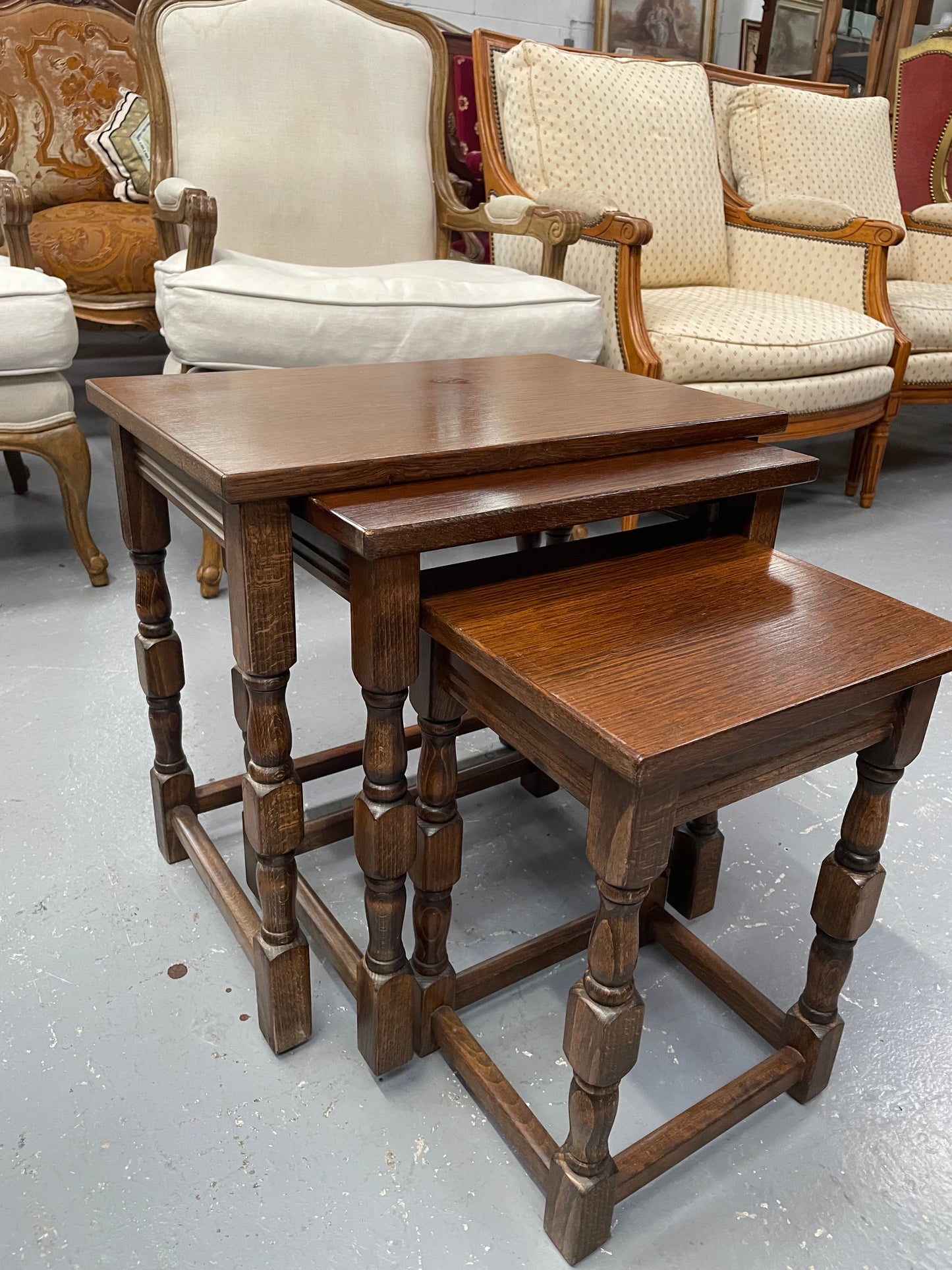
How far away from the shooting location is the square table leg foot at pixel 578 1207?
2.50ft

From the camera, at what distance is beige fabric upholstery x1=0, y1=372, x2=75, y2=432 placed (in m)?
1.81

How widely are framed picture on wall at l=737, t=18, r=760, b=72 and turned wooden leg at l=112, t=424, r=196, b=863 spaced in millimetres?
4389

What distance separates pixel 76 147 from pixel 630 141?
68.4 inches

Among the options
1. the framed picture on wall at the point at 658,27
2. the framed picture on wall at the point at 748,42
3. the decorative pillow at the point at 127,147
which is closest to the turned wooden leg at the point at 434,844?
the decorative pillow at the point at 127,147

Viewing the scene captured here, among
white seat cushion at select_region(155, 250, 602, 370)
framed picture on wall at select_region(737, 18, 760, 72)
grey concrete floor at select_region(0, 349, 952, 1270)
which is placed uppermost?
framed picture on wall at select_region(737, 18, 760, 72)

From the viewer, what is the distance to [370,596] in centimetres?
77

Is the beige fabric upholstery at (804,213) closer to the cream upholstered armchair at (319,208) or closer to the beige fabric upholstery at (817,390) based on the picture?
the beige fabric upholstery at (817,390)

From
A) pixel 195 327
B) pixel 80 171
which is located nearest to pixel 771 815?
pixel 195 327

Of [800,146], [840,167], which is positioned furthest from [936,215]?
[800,146]

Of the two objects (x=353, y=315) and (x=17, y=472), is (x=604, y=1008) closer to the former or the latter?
(x=353, y=315)

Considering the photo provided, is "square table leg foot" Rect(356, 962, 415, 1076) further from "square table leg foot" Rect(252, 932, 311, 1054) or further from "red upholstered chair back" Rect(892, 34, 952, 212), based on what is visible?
"red upholstered chair back" Rect(892, 34, 952, 212)

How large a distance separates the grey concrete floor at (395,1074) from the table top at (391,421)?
1.87ft

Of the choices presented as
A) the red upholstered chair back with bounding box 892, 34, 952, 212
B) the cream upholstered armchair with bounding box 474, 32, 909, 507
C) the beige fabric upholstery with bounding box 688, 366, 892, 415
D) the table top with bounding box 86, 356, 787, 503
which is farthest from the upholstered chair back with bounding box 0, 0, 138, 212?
the red upholstered chair back with bounding box 892, 34, 952, 212

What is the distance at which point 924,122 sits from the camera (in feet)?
11.6
